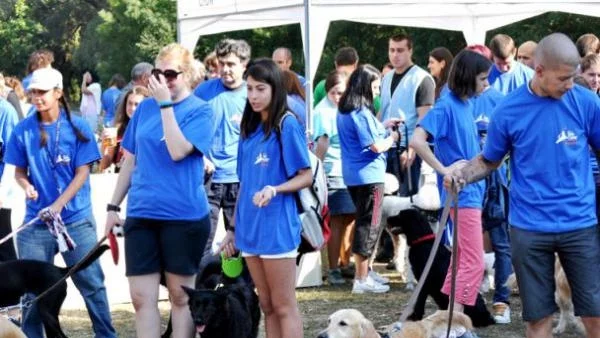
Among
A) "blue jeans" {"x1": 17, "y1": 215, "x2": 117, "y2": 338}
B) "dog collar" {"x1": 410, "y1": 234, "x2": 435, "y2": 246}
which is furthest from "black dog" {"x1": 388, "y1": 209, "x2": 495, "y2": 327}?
"blue jeans" {"x1": 17, "y1": 215, "x2": 117, "y2": 338}

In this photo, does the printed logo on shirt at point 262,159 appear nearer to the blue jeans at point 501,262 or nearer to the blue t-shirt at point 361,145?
the blue jeans at point 501,262

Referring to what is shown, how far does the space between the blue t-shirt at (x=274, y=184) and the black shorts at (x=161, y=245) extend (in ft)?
0.95

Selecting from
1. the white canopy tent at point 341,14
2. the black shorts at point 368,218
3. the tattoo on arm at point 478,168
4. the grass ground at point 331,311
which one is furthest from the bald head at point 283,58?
the tattoo on arm at point 478,168

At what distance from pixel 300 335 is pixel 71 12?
59.4 metres

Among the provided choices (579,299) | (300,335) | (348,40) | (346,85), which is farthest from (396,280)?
(348,40)

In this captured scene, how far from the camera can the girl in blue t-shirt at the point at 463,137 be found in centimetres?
692

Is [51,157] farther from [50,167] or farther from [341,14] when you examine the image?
[341,14]

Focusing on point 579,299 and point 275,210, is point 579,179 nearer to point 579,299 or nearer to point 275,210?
point 579,299

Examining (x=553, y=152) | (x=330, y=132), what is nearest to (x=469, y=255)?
(x=553, y=152)

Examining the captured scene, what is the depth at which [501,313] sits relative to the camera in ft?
26.4

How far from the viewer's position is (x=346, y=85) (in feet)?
31.9

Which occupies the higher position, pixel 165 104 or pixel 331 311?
pixel 165 104

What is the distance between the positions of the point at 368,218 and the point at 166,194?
12.7 ft

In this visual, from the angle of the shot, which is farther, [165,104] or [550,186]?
[165,104]
